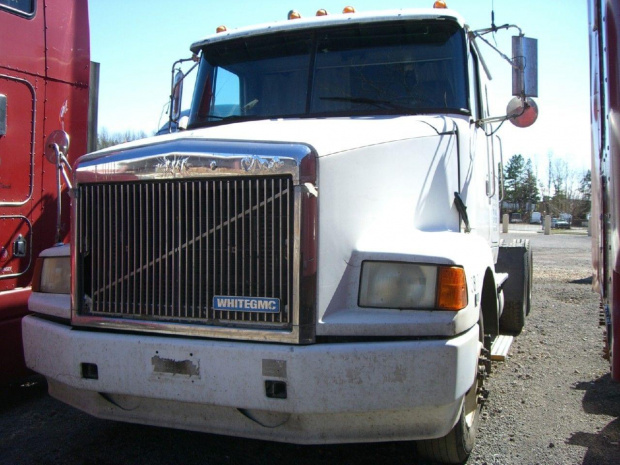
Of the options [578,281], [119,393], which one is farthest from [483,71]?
[578,281]

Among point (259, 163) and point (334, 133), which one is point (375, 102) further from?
point (259, 163)

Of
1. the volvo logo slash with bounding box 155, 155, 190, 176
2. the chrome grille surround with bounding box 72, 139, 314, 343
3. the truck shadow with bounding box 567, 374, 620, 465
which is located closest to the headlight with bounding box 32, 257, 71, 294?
the chrome grille surround with bounding box 72, 139, 314, 343

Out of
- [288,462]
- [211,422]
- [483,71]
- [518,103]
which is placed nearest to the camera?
[211,422]

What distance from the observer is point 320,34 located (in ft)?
15.0

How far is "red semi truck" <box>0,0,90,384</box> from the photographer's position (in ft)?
14.9

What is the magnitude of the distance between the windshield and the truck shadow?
237cm

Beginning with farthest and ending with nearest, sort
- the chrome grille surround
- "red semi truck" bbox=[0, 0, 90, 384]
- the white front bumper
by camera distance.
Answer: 1. "red semi truck" bbox=[0, 0, 90, 384]
2. the chrome grille surround
3. the white front bumper

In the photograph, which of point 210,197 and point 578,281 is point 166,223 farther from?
point 578,281

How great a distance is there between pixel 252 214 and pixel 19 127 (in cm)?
278

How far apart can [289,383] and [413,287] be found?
0.74 metres

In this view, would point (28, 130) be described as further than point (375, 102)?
Yes

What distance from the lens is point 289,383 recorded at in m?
2.77

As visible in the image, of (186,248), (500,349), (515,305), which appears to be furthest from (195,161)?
(515,305)

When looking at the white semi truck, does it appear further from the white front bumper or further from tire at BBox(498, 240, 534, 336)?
tire at BBox(498, 240, 534, 336)
